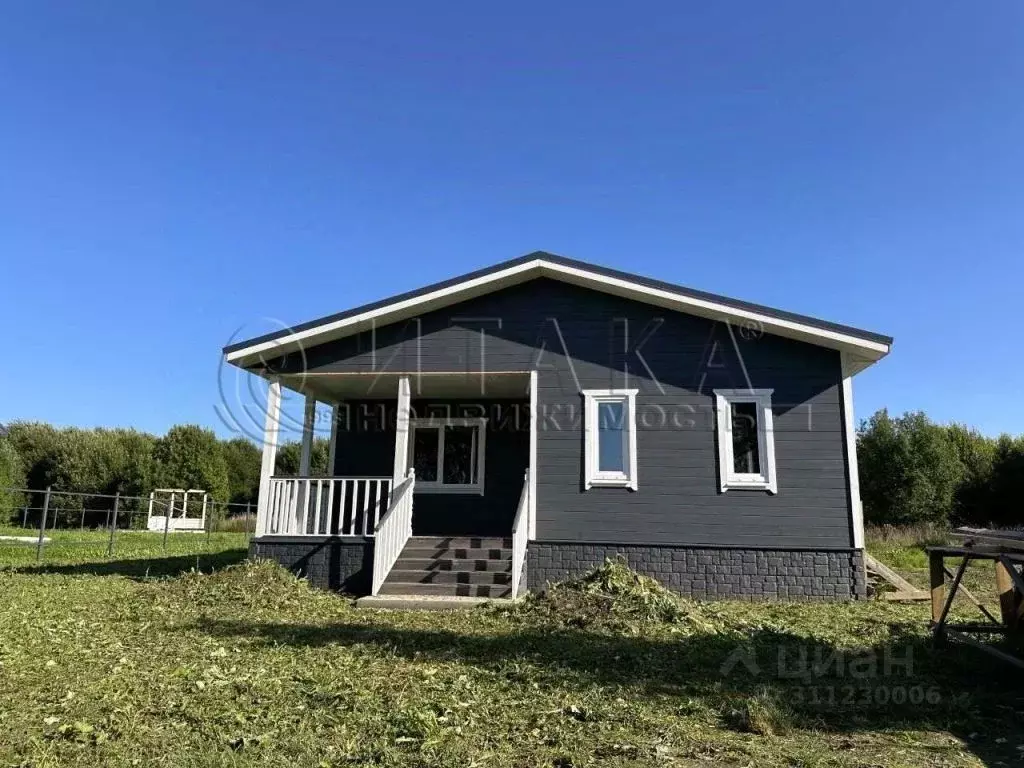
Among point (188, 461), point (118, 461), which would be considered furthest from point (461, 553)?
point (118, 461)

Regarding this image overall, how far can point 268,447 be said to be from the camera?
11.4 metres

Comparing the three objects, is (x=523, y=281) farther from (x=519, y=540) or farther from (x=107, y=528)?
(x=107, y=528)

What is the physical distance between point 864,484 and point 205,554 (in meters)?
24.7

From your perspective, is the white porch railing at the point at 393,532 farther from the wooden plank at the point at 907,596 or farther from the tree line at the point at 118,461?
the tree line at the point at 118,461

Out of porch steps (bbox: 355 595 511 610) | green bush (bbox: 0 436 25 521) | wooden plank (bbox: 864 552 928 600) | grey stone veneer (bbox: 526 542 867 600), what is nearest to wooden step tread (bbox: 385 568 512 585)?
porch steps (bbox: 355 595 511 610)

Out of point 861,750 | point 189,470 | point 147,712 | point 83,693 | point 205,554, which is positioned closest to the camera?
point 861,750

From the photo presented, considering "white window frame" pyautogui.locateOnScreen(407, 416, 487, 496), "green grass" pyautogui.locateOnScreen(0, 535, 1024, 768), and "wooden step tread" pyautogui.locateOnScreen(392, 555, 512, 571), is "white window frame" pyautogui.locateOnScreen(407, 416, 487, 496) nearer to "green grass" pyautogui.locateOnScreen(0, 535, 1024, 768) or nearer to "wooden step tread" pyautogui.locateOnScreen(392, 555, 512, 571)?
"wooden step tread" pyautogui.locateOnScreen(392, 555, 512, 571)

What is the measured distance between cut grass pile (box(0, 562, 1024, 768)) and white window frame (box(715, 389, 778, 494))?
2.20 metres

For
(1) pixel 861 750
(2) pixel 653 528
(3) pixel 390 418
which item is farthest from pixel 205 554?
(1) pixel 861 750

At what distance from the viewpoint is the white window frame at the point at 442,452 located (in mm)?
13055

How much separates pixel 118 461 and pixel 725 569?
3396 centimetres

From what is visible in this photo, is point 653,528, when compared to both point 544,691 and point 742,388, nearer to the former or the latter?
point 742,388

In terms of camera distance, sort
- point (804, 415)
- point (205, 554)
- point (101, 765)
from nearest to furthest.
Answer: point (101, 765)
point (804, 415)
point (205, 554)

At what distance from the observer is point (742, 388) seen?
35.9 ft
